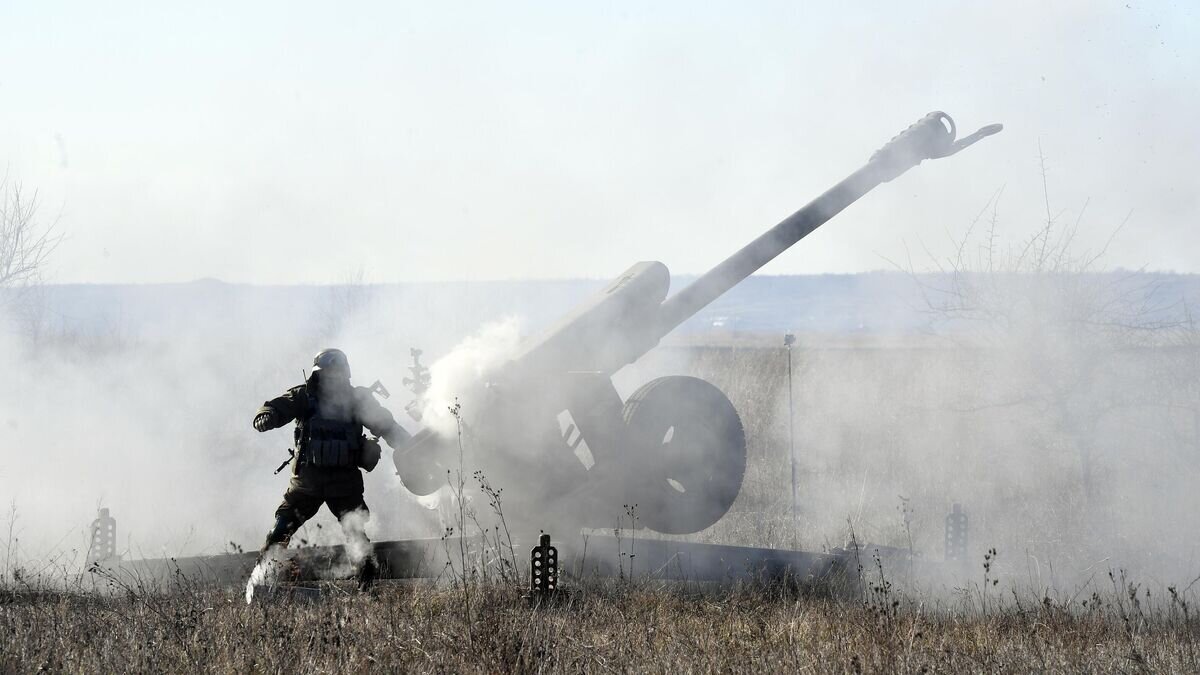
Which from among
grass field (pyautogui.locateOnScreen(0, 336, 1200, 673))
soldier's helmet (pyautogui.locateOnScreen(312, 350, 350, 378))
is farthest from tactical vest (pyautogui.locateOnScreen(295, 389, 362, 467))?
grass field (pyautogui.locateOnScreen(0, 336, 1200, 673))

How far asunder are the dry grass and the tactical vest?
3.32 feet

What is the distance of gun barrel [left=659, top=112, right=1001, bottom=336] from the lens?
31.7 feet

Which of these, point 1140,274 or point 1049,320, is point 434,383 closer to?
point 1049,320

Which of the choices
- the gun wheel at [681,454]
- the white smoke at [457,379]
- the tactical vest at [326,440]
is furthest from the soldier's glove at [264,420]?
the gun wheel at [681,454]

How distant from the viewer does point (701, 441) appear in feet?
30.1

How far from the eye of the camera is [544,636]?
236 inches

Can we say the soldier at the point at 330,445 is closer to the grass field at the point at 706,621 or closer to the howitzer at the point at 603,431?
the howitzer at the point at 603,431

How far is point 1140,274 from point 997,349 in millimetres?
1949

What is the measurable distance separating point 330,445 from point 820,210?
4648mm

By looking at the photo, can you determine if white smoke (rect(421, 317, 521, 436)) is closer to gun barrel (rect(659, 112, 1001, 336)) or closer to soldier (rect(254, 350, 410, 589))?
soldier (rect(254, 350, 410, 589))

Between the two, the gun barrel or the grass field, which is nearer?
the grass field

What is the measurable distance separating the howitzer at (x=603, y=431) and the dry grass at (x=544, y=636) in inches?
40.4

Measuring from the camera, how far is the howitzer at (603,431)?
27.6 ft

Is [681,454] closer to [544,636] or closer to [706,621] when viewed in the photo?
[706,621]
